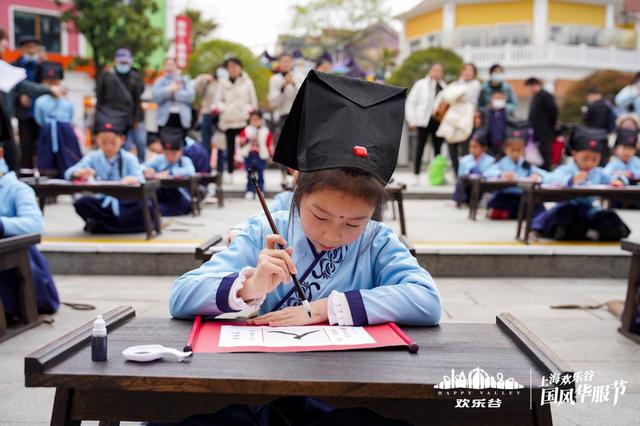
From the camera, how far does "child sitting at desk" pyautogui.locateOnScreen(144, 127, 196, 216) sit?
8281 mm

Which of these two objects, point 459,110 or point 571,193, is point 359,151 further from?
point 459,110

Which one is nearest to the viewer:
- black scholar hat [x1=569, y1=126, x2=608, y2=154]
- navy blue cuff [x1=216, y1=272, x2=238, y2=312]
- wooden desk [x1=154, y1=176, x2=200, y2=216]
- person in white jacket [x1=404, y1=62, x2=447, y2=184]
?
navy blue cuff [x1=216, y1=272, x2=238, y2=312]

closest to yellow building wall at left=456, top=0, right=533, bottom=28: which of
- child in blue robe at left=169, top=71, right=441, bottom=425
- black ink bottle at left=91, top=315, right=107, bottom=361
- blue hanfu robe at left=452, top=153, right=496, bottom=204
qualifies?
blue hanfu robe at left=452, top=153, right=496, bottom=204

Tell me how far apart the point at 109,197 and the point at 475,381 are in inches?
235

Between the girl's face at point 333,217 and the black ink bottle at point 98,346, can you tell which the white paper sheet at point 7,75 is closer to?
the girl's face at point 333,217

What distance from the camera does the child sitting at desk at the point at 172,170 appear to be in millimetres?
8281

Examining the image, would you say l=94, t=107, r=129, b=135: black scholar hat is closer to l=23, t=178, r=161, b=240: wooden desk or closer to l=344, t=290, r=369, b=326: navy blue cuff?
l=23, t=178, r=161, b=240: wooden desk

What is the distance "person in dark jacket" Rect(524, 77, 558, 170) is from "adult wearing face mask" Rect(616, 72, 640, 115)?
115cm

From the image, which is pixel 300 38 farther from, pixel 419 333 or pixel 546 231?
pixel 419 333

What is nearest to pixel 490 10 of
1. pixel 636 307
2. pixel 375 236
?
pixel 636 307

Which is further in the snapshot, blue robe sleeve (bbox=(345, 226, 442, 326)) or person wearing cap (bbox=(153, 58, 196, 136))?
person wearing cap (bbox=(153, 58, 196, 136))

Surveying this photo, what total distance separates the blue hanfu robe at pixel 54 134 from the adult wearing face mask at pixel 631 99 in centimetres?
A: 884

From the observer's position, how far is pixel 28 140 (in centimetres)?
956

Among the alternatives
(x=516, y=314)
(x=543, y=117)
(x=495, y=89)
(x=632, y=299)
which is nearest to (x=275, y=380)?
(x=632, y=299)
